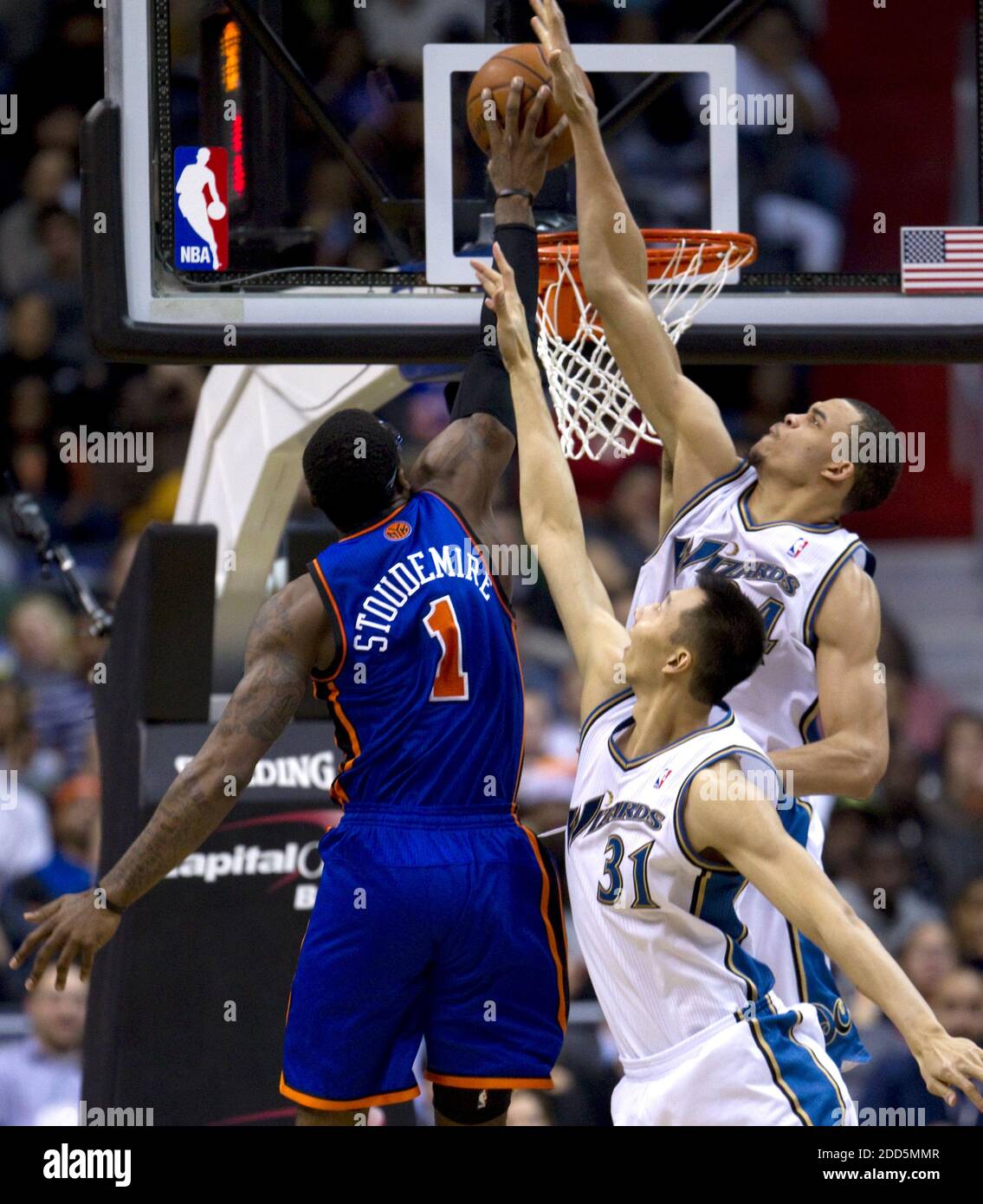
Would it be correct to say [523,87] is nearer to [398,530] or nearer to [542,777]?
[398,530]

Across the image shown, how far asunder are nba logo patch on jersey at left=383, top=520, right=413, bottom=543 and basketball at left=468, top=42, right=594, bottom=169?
955mm

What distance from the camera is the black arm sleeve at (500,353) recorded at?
409 cm

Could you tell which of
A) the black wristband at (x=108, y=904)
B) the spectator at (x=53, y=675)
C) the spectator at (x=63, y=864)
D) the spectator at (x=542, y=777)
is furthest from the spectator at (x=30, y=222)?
the black wristband at (x=108, y=904)

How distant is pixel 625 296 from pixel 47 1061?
3.95 metres

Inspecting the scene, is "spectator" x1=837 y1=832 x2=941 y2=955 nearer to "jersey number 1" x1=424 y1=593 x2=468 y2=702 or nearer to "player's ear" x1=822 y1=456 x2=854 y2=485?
"player's ear" x1=822 y1=456 x2=854 y2=485

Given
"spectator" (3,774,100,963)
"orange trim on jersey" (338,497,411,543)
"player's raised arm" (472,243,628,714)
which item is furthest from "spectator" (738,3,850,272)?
"orange trim on jersey" (338,497,411,543)

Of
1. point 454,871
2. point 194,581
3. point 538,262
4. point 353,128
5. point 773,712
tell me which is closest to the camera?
point 454,871

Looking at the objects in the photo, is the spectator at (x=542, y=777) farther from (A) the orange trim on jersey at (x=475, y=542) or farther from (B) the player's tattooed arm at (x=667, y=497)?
(A) the orange trim on jersey at (x=475, y=542)

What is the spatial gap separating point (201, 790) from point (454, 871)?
534mm

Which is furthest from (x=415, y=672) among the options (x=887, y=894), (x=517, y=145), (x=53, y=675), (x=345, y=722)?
(x=53, y=675)

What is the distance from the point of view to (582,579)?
383cm

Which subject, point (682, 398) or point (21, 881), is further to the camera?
point (21, 881)

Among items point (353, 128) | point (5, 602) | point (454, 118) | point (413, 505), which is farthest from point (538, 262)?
point (5, 602)

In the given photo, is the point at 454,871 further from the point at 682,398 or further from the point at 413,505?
the point at 682,398
